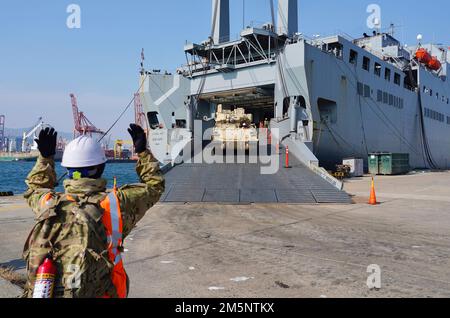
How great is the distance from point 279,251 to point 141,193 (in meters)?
4.04

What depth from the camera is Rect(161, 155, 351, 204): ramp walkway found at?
12.2m

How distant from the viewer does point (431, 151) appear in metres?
41.8

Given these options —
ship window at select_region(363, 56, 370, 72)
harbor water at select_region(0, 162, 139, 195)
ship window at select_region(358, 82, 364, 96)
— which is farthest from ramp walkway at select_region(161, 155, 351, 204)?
ship window at select_region(363, 56, 370, 72)

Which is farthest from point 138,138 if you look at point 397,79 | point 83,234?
point 397,79

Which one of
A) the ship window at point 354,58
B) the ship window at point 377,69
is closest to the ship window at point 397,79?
the ship window at point 377,69

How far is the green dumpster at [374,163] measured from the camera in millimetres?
28734

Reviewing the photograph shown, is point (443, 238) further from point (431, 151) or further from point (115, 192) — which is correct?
point (431, 151)

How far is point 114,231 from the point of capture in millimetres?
2162

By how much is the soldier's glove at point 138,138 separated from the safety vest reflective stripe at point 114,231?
399 mm

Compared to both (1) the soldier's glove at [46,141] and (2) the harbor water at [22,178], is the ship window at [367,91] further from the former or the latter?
(1) the soldier's glove at [46,141]

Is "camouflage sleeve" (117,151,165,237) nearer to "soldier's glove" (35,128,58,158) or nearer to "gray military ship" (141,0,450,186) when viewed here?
"soldier's glove" (35,128,58,158)

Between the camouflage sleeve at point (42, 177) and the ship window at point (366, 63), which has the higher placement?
the ship window at point (366, 63)

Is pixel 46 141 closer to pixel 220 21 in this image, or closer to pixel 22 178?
pixel 220 21

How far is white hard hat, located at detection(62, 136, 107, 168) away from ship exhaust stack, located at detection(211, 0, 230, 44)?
2606 centimetres
